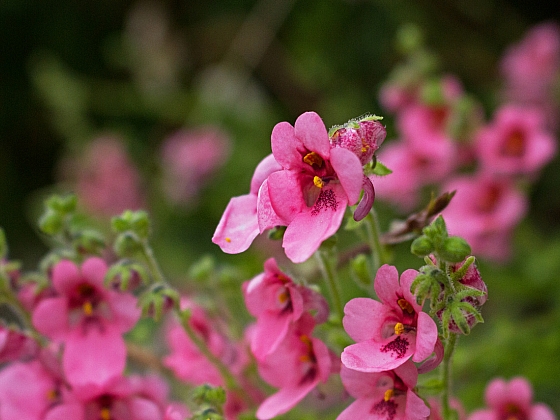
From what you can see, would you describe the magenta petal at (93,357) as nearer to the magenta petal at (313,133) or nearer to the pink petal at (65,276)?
the pink petal at (65,276)

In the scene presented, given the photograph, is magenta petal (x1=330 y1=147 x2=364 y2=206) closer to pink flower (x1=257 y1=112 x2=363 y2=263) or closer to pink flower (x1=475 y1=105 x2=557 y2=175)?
pink flower (x1=257 y1=112 x2=363 y2=263)

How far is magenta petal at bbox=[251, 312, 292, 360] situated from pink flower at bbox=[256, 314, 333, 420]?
1cm

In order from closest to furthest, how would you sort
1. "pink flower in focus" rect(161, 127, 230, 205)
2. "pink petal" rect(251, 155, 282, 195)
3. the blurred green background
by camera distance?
1. "pink petal" rect(251, 155, 282, 195)
2. the blurred green background
3. "pink flower in focus" rect(161, 127, 230, 205)

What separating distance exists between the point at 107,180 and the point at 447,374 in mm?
1584

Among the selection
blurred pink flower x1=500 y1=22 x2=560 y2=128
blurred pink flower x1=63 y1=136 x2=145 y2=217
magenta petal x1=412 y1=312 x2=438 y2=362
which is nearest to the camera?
magenta petal x1=412 y1=312 x2=438 y2=362

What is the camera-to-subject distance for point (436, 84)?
115cm

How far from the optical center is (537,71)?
151 cm

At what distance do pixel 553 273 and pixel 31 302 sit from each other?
0.88 meters

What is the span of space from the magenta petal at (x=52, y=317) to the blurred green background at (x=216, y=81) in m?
0.52

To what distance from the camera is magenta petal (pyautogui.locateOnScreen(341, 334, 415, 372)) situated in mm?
508

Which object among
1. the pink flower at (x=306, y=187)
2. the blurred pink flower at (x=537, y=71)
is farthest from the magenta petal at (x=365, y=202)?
the blurred pink flower at (x=537, y=71)

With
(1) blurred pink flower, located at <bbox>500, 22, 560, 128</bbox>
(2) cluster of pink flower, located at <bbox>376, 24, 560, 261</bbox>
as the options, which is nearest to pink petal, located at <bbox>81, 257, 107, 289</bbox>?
(2) cluster of pink flower, located at <bbox>376, 24, 560, 261</bbox>

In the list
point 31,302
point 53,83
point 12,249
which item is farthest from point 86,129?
point 31,302

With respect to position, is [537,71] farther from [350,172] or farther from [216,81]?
[350,172]
